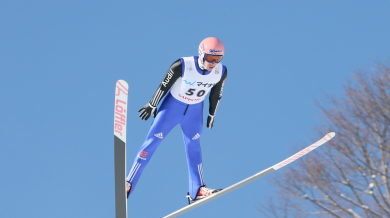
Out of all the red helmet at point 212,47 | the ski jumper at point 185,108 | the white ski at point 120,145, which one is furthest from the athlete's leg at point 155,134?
the red helmet at point 212,47

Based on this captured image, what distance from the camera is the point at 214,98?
6.73 metres

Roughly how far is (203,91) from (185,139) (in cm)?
63

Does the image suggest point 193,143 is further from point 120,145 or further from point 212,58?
point 120,145

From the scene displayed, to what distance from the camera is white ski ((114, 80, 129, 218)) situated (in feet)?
17.7

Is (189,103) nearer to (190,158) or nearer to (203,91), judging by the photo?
(203,91)

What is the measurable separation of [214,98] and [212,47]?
2.74 feet

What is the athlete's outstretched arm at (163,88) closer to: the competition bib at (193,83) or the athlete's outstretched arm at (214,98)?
the competition bib at (193,83)

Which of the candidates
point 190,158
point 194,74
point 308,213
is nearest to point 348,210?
point 308,213

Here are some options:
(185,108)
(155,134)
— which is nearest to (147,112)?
(155,134)

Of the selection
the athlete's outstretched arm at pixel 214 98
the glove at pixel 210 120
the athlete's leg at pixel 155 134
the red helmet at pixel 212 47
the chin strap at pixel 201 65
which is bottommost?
the athlete's leg at pixel 155 134

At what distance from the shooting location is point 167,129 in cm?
648

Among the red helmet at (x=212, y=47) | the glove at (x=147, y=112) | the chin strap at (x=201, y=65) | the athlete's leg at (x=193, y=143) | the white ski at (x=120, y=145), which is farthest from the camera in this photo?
the athlete's leg at (x=193, y=143)

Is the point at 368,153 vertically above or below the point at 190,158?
above

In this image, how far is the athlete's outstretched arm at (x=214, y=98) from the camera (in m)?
6.62
